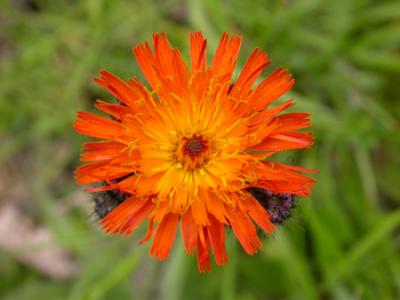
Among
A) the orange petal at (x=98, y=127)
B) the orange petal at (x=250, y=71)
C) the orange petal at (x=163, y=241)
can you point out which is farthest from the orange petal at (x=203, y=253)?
the orange petal at (x=250, y=71)

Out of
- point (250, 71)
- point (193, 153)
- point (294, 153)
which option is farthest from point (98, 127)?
point (294, 153)

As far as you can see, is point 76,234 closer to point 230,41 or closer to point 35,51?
point 35,51

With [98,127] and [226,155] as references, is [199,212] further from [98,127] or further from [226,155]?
[98,127]

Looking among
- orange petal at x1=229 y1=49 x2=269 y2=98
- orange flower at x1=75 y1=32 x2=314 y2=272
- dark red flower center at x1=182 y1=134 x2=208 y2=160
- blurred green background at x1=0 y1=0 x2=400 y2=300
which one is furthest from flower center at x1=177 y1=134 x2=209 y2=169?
blurred green background at x1=0 y1=0 x2=400 y2=300

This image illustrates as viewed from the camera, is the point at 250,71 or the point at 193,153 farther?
the point at 193,153

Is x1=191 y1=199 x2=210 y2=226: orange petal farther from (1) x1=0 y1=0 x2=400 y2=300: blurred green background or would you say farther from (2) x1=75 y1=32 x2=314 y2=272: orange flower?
(1) x1=0 y1=0 x2=400 y2=300: blurred green background

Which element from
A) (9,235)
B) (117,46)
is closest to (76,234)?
(9,235)
